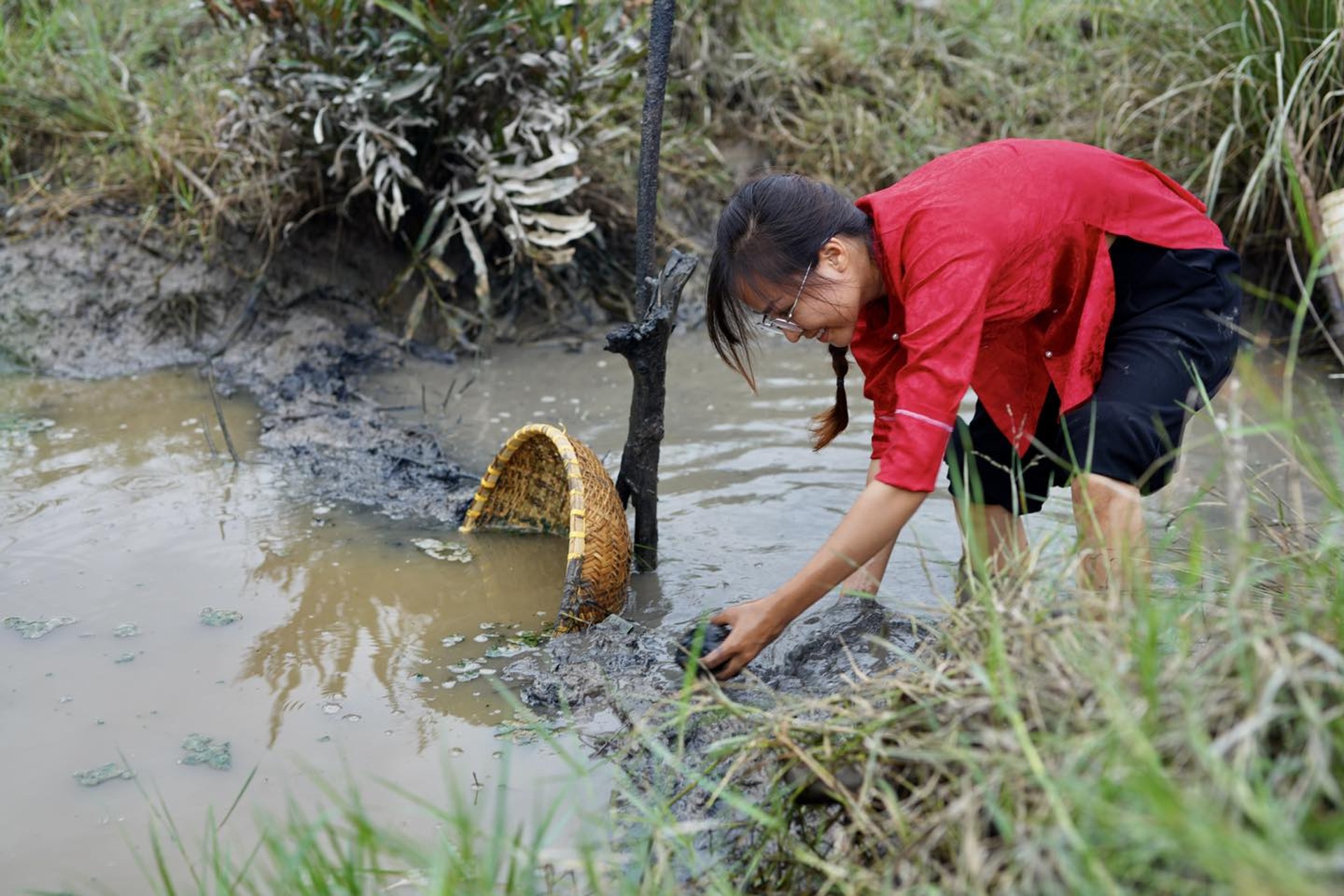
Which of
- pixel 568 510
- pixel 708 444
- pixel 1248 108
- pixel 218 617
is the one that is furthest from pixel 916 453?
pixel 1248 108

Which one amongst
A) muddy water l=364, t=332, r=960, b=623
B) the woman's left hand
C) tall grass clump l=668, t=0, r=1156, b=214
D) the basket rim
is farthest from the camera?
tall grass clump l=668, t=0, r=1156, b=214

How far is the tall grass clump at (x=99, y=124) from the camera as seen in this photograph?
5168mm

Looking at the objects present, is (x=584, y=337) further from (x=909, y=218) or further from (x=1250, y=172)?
(x=909, y=218)

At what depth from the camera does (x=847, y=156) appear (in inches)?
236

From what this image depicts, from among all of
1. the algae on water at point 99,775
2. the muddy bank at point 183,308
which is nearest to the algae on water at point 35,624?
the algae on water at point 99,775

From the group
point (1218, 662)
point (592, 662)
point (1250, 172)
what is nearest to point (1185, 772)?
point (1218, 662)

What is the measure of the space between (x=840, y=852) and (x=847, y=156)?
4.84 meters

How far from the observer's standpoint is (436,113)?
502 cm

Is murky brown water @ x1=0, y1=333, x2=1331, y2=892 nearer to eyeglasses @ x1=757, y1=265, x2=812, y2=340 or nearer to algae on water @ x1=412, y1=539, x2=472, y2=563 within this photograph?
algae on water @ x1=412, y1=539, x2=472, y2=563

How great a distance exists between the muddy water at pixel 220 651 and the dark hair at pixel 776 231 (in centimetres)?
96

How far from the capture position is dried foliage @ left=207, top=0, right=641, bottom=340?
4730 mm

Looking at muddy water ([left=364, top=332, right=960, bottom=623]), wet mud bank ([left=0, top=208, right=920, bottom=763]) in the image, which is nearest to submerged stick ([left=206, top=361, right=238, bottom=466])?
wet mud bank ([left=0, top=208, right=920, bottom=763])

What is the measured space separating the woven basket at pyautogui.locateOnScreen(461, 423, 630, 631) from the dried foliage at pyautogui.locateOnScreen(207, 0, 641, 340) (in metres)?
1.62

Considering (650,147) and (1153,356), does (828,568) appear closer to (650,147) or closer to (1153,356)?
(1153,356)
